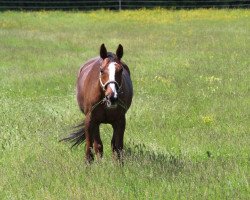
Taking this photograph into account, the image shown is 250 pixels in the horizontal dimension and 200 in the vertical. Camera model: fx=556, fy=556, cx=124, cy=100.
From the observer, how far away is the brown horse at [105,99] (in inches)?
268

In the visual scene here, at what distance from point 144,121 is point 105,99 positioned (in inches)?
151

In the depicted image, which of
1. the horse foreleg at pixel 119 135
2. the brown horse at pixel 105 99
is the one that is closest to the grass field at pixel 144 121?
the horse foreleg at pixel 119 135

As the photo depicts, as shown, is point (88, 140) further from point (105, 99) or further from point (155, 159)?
point (155, 159)

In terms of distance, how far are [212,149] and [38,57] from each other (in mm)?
13287

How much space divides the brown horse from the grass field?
1.14ft

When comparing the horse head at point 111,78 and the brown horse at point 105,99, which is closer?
the horse head at point 111,78

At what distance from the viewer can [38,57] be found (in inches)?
819

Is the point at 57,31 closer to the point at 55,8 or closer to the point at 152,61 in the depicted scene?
the point at 152,61

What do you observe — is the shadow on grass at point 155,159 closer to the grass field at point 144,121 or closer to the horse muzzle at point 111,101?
the grass field at point 144,121

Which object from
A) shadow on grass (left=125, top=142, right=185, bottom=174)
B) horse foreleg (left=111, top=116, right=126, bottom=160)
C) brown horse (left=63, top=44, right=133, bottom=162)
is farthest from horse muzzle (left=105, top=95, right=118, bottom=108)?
shadow on grass (left=125, top=142, right=185, bottom=174)

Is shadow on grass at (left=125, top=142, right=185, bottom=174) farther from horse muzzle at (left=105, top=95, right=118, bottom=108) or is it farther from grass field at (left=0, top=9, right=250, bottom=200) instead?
horse muzzle at (left=105, top=95, right=118, bottom=108)

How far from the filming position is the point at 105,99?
6.93 meters

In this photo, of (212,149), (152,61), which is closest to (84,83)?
(212,149)

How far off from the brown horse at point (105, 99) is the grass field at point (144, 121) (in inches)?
13.7
